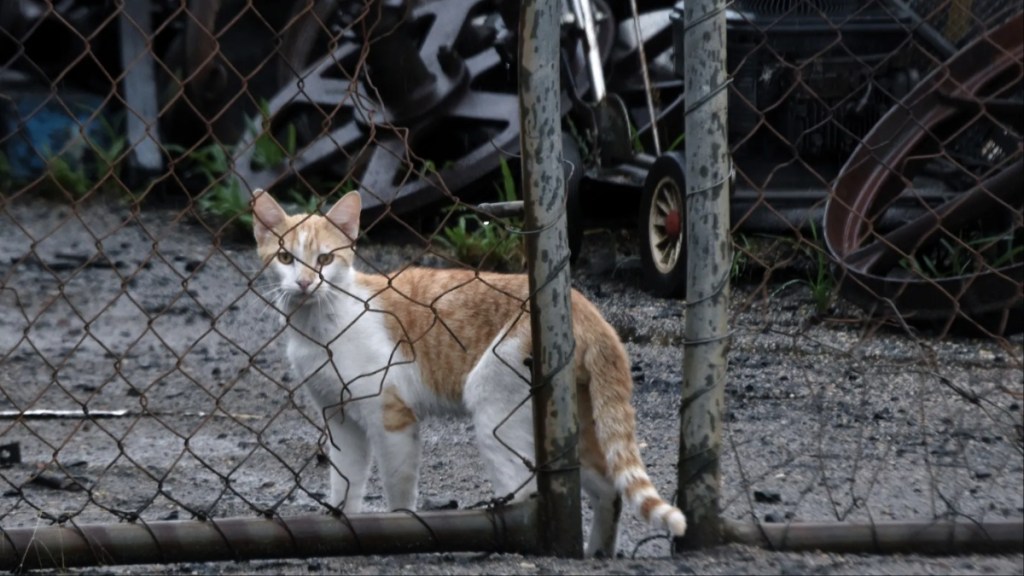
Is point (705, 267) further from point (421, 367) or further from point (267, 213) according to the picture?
point (267, 213)

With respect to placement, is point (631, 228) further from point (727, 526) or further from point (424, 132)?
point (727, 526)

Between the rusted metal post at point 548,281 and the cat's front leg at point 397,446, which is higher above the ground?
the rusted metal post at point 548,281

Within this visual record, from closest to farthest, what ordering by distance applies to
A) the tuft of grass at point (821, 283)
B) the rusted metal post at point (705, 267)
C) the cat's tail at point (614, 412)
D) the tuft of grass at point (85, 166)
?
the rusted metal post at point (705, 267) < the cat's tail at point (614, 412) < the tuft of grass at point (821, 283) < the tuft of grass at point (85, 166)

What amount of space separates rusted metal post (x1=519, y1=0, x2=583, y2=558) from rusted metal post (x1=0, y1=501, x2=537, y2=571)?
75mm

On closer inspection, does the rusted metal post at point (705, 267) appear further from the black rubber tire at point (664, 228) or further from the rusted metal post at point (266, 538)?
the black rubber tire at point (664, 228)

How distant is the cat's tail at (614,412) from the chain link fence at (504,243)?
20 centimetres

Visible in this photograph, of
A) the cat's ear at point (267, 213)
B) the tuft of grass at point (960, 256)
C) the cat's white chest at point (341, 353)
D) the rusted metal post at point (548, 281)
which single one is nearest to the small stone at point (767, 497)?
the rusted metal post at point (548, 281)

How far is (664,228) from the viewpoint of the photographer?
6.11 metres

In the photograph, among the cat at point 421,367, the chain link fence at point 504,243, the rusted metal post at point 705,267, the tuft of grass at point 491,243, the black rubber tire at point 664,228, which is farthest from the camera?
the tuft of grass at point 491,243

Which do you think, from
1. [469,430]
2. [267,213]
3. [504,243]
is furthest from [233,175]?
[267,213]

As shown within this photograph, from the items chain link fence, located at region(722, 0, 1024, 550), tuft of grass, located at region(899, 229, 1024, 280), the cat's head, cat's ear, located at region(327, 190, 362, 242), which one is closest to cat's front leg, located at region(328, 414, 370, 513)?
the cat's head

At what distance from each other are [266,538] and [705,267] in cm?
103

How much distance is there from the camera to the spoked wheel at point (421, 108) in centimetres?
680

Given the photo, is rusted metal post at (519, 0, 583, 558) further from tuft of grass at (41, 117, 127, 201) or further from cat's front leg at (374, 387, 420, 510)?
tuft of grass at (41, 117, 127, 201)
